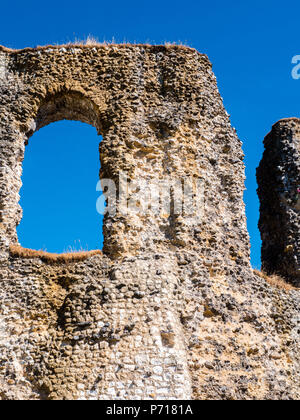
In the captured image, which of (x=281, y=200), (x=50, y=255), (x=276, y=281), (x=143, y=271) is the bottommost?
(x=143, y=271)

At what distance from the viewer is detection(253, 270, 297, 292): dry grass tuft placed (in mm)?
11551

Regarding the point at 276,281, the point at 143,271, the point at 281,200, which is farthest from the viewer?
the point at 281,200

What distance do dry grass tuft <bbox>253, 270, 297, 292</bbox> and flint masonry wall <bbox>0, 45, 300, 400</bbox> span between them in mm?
169

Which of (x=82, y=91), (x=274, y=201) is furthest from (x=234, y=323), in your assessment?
(x=82, y=91)

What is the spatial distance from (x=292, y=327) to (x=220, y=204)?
122 inches

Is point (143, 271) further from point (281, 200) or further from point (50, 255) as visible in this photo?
point (281, 200)

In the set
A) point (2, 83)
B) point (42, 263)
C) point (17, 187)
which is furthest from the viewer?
point (2, 83)

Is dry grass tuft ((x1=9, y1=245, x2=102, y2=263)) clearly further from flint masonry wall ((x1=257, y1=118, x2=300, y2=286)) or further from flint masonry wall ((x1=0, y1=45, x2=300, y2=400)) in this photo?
flint masonry wall ((x1=257, y1=118, x2=300, y2=286))

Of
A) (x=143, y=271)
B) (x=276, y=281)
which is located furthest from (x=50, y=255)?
(x=276, y=281)

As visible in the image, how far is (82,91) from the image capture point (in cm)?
1152

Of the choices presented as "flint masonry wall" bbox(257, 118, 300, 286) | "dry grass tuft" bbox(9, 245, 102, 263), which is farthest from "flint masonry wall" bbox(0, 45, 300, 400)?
"flint masonry wall" bbox(257, 118, 300, 286)

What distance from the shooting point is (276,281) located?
11805 mm

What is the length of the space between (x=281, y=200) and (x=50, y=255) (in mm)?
6369
